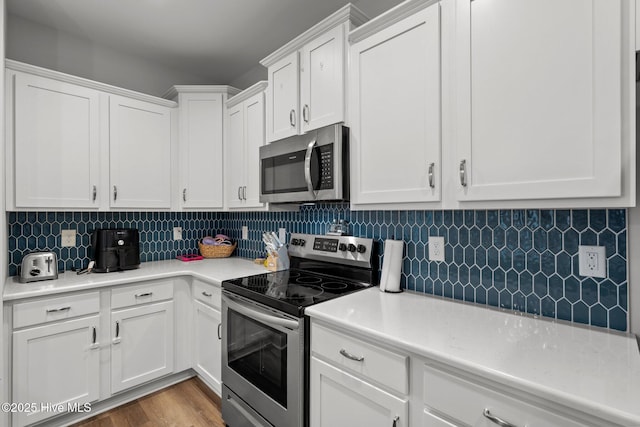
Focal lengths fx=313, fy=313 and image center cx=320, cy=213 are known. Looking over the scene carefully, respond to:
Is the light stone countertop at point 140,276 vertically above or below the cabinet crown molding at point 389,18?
below

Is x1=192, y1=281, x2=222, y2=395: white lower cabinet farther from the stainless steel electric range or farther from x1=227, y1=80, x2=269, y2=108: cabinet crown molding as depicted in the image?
x1=227, y1=80, x2=269, y2=108: cabinet crown molding

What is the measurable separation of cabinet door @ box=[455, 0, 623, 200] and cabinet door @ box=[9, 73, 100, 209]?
2.43 meters

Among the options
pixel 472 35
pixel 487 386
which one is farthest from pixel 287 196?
pixel 487 386

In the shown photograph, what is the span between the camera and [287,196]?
77.2 inches

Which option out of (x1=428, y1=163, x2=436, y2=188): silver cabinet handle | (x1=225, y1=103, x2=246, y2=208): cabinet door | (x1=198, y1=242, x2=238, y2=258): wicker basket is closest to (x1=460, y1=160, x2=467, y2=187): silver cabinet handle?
(x1=428, y1=163, x2=436, y2=188): silver cabinet handle

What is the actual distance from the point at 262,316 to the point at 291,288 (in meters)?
0.25

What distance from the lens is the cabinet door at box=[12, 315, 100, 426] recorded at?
179 cm

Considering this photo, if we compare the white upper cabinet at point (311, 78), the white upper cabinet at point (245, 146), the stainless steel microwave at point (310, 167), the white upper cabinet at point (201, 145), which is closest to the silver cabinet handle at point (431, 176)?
the stainless steel microwave at point (310, 167)

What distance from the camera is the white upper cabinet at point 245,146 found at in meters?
2.36

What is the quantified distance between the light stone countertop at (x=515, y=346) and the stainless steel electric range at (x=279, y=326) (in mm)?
199

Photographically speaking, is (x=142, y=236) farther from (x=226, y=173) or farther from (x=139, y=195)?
(x=226, y=173)

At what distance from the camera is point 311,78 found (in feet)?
6.04

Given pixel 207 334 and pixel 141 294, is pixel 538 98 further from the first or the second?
pixel 141 294

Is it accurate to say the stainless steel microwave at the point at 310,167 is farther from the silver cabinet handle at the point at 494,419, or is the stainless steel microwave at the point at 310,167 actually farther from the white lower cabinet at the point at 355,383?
the silver cabinet handle at the point at 494,419
